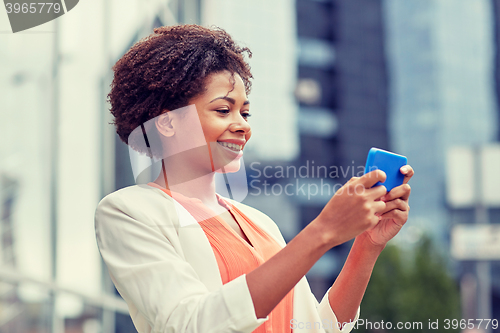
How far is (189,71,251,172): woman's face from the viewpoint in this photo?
97 centimetres

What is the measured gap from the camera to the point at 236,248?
98 centimetres

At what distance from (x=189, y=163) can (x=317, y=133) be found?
93.0 feet

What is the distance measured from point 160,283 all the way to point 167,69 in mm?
453

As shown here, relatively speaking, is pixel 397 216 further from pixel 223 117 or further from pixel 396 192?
pixel 223 117

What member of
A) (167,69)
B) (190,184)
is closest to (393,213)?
(190,184)

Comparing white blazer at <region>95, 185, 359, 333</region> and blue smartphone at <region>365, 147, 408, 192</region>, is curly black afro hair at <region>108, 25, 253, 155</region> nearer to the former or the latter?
white blazer at <region>95, 185, 359, 333</region>

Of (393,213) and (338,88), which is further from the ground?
(393,213)

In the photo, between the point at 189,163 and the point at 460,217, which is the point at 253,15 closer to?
the point at 189,163

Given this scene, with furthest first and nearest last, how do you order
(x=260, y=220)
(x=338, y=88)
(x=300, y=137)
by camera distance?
1. (x=338, y=88)
2. (x=300, y=137)
3. (x=260, y=220)

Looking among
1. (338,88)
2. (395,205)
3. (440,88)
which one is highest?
(395,205)

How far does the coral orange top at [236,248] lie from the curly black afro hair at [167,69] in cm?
19

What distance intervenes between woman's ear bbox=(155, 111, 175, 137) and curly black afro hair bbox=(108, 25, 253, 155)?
0.04 feet

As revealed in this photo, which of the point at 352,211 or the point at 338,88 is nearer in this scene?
the point at 352,211

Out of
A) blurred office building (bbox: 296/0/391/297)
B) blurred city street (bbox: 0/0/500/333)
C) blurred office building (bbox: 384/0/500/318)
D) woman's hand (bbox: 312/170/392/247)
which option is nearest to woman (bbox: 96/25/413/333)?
woman's hand (bbox: 312/170/392/247)
